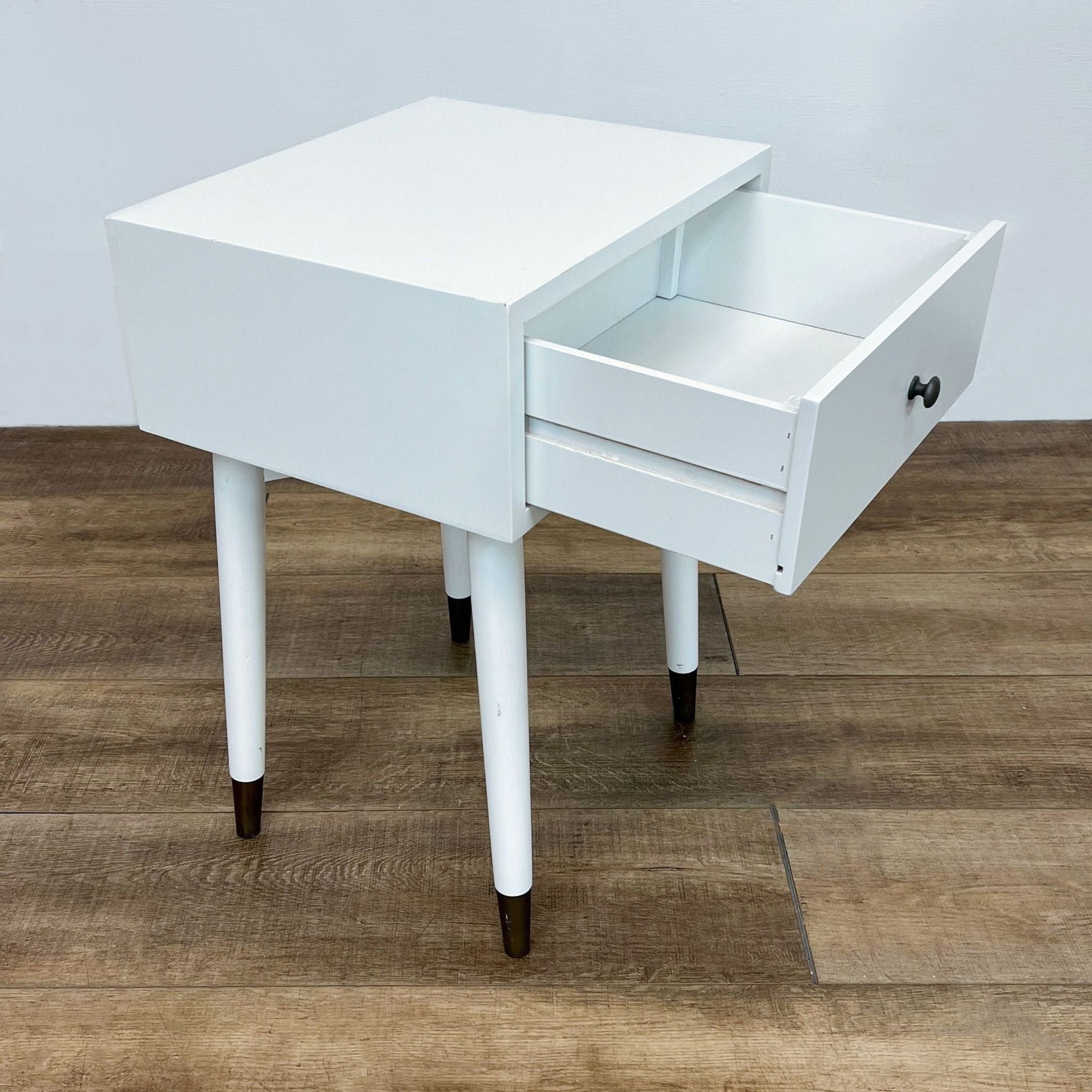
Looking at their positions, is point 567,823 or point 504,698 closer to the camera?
point 504,698

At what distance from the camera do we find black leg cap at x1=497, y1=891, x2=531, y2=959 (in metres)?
1.02

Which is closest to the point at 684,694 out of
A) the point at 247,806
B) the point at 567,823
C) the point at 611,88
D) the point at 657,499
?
the point at 567,823

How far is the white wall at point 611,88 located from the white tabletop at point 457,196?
640 mm

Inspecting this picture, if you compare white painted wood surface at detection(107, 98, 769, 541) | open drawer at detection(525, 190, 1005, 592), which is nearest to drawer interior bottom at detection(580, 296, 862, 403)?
open drawer at detection(525, 190, 1005, 592)

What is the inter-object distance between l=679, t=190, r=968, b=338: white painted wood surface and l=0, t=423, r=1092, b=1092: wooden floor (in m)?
0.50

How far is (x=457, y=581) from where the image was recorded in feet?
4.53

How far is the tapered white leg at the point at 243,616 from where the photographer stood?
0.99m

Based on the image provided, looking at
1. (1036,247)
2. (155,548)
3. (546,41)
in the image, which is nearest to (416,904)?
(155,548)

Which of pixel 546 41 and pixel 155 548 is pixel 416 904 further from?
pixel 546 41

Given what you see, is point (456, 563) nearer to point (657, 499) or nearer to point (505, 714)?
point (505, 714)

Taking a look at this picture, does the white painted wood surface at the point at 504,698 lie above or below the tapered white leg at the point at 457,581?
above

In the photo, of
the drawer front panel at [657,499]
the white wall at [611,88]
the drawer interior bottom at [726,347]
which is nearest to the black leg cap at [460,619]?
the drawer interior bottom at [726,347]

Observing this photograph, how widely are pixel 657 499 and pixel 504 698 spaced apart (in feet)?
0.79

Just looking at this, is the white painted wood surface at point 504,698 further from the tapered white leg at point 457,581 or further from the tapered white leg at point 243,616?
the tapered white leg at point 457,581
